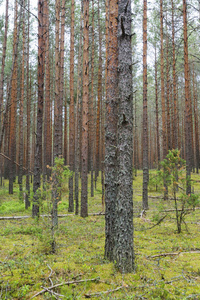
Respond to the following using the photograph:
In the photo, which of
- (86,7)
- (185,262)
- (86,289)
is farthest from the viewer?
(86,7)

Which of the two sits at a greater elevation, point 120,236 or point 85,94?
point 85,94

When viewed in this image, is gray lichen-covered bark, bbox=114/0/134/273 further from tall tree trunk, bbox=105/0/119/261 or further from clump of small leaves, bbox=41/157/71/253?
clump of small leaves, bbox=41/157/71/253

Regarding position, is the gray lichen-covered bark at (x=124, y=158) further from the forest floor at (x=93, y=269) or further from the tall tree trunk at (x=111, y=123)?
the tall tree trunk at (x=111, y=123)

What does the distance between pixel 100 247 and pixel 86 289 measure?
1.94m

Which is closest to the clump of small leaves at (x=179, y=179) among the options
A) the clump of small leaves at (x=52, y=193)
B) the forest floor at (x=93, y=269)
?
the forest floor at (x=93, y=269)

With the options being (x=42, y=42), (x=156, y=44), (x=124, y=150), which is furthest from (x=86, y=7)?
(x=156, y=44)

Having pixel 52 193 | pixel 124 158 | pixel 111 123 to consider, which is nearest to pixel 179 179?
pixel 111 123

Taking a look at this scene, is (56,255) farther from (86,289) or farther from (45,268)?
(86,289)

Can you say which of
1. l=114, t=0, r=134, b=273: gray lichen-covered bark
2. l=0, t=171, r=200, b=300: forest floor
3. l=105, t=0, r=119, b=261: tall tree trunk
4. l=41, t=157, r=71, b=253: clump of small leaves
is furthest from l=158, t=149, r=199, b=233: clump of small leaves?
l=41, t=157, r=71, b=253: clump of small leaves

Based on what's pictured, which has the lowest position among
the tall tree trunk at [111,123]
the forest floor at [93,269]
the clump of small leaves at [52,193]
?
the forest floor at [93,269]

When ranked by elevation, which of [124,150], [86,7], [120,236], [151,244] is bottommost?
[151,244]

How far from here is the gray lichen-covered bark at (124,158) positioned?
10.8 feet

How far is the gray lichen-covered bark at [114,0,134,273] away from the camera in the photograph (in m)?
3.29

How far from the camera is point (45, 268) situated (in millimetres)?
3426
